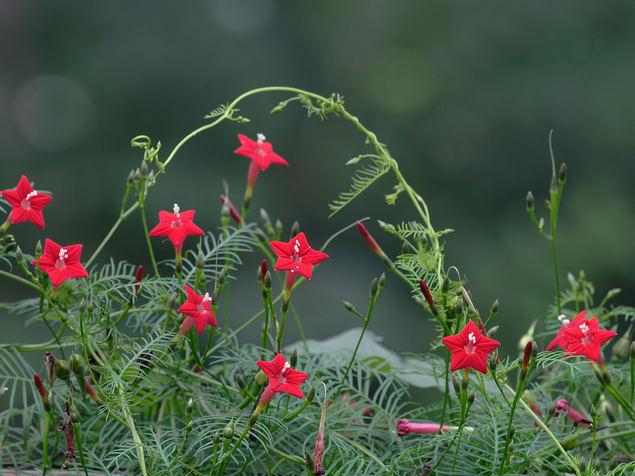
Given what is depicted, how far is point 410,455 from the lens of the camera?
77 centimetres

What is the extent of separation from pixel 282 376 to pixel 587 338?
0.24 meters

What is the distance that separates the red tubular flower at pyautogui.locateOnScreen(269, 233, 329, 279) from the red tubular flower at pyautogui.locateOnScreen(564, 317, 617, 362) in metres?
0.20

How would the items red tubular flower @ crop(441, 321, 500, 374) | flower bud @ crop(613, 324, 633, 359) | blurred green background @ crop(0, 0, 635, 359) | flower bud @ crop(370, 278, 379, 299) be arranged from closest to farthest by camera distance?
1. red tubular flower @ crop(441, 321, 500, 374)
2. flower bud @ crop(370, 278, 379, 299)
3. flower bud @ crop(613, 324, 633, 359)
4. blurred green background @ crop(0, 0, 635, 359)

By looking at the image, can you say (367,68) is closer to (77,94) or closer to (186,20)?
(186,20)

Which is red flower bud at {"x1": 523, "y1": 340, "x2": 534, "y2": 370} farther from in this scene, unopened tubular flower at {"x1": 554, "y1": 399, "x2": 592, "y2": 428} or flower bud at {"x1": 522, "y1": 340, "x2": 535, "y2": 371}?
unopened tubular flower at {"x1": 554, "y1": 399, "x2": 592, "y2": 428}

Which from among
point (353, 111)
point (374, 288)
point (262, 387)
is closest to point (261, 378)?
point (262, 387)

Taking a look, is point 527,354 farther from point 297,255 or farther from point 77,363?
point 77,363

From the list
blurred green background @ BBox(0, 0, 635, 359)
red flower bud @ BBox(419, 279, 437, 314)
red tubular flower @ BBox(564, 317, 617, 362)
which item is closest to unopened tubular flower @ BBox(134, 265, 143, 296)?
red flower bud @ BBox(419, 279, 437, 314)

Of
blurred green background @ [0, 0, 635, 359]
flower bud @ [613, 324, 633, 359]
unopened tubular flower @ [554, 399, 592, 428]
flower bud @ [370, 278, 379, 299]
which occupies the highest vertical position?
flower bud @ [370, 278, 379, 299]

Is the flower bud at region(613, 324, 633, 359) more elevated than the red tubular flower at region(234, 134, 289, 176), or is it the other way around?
the red tubular flower at region(234, 134, 289, 176)

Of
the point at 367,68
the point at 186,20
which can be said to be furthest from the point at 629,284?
the point at 186,20

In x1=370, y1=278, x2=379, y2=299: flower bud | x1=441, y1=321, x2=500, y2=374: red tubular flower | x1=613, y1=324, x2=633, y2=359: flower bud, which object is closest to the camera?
x1=441, y1=321, x2=500, y2=374: red tubular flower

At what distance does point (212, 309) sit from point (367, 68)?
18.8ft

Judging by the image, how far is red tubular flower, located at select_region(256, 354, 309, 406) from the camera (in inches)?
26.9
